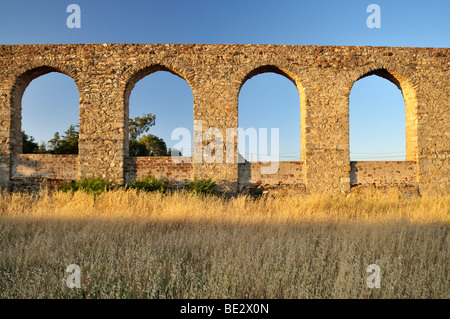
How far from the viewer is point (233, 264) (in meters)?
3.03

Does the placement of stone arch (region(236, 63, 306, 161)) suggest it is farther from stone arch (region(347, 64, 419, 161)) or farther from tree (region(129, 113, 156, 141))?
tree (region(129, 113, 156, 141))

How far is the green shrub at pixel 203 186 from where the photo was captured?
809 centimetres

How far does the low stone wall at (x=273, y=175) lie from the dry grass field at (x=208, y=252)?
206 cm

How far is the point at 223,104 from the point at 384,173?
19.3 feet

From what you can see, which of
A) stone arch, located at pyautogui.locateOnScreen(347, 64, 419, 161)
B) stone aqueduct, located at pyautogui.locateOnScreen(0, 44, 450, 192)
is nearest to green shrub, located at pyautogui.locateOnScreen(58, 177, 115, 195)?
stone aqueduct, located at pyautogui.locateOnScreen(0, 44, 450, 192)

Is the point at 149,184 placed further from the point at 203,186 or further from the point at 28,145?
the point at 28,145

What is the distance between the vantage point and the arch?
28.6 feet

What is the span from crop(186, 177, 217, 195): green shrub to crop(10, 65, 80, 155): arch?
16.2 feet

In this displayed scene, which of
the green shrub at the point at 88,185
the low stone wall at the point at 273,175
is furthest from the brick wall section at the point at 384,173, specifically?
the green shrub at the point at 88,185

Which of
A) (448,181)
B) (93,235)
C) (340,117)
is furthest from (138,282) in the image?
(448,181)

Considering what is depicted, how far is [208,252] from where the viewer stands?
11.8 ft

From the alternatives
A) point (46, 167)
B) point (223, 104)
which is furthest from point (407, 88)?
point (46, 167)

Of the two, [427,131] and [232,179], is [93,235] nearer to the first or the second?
[232,179]
